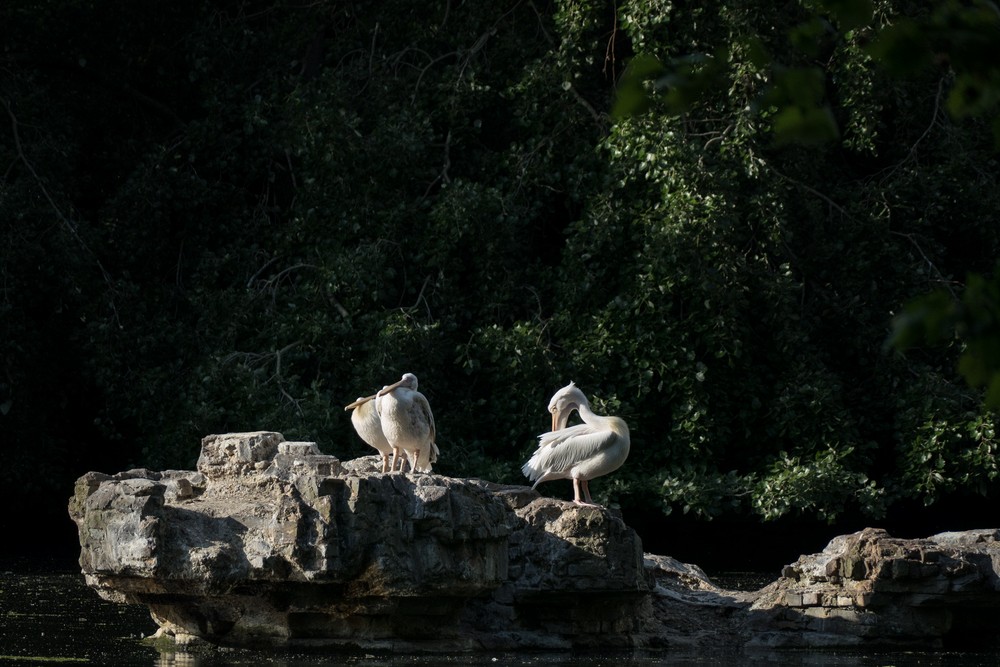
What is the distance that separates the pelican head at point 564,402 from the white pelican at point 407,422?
1.18m

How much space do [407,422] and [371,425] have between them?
1.89 feet

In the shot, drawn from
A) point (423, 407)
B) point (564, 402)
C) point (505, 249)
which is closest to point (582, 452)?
point (564, 402)

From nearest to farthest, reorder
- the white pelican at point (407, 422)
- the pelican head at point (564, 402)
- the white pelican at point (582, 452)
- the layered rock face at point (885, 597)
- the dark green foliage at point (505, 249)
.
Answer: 1. the white pelican at point (407, 422)
2. the layered rock face at point (885, 597)
3. the white pelican at point (582, 452)
4. the pelican head at point (564, 402)
5. the dark green foliage at point (505, 249)

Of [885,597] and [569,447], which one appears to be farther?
[569,447]

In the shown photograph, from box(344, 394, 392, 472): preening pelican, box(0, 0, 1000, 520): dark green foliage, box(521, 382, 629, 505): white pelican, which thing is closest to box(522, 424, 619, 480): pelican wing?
Result: box(521, 382, 629, 505): white pelican

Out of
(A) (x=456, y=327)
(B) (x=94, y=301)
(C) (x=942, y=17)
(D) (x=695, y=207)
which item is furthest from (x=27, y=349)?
(C) (x=942, y=17)

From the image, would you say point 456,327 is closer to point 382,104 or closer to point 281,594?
point 382,104

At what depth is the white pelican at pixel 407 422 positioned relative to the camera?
32.8 feet

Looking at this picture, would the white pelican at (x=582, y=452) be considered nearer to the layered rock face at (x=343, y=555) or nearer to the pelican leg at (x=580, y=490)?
the pelican leg at (x=580, y=490)

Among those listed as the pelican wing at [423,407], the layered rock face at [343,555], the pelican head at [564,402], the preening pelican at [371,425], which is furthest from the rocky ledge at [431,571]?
the pelican head at [564,402]

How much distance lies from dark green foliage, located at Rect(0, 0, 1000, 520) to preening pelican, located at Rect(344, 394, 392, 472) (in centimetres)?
469

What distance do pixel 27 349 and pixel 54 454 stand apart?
141 centimetres

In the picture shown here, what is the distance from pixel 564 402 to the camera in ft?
36.6

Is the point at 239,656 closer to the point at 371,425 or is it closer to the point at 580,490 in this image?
the point at 371,425
